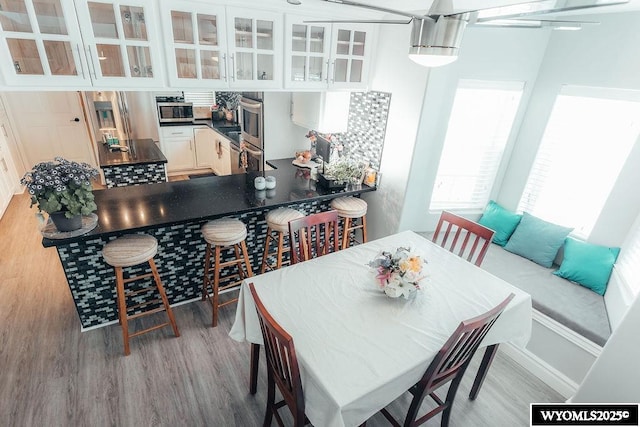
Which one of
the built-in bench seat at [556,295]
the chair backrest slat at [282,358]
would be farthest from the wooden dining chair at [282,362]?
the built-in bench seat at [556,295]

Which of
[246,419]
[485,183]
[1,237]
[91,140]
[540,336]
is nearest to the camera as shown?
[246,419]

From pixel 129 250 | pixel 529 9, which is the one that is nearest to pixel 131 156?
pixel 129 250

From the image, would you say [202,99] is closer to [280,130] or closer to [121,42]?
[280,130]

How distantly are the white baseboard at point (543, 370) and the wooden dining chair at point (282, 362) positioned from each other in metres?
1.90

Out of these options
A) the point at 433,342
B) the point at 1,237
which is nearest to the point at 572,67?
the point at 433,342

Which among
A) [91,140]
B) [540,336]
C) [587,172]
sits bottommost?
[540,336]

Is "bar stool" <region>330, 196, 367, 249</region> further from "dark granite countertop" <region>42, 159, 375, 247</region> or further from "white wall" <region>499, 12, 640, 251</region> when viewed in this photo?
"white wall" <region>499, 12, 640, 251</region>

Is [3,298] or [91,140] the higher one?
[91,140]

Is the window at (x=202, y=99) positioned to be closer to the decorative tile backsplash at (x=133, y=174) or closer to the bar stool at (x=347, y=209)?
the decorative tile backsplash at (x=133, y=174)

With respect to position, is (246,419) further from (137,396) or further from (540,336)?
(540,336)

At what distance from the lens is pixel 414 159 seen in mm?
3002

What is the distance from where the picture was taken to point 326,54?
2969mm

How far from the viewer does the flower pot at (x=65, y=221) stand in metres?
2.02

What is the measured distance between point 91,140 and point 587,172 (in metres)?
6.67
